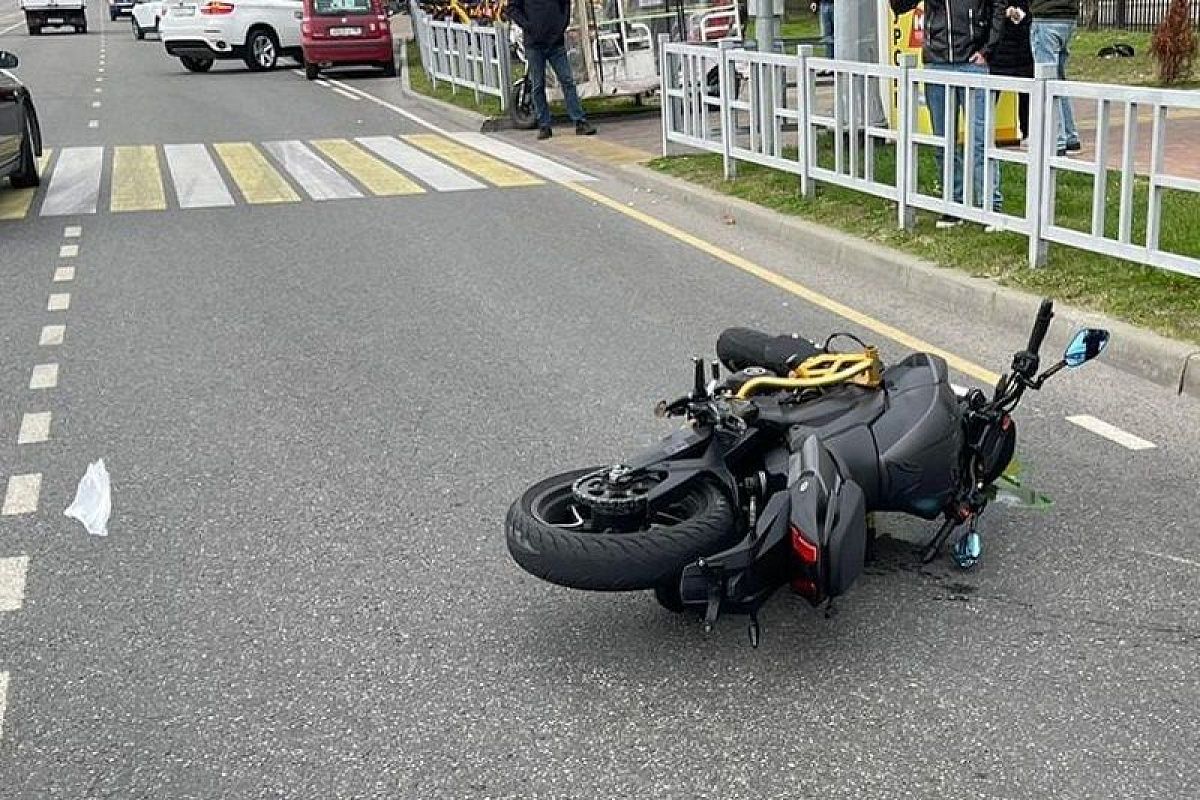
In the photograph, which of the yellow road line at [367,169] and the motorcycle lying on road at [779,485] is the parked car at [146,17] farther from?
the motorcycle lying on road at [779,485]

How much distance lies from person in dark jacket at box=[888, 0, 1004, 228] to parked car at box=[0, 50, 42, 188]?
7.18 metres

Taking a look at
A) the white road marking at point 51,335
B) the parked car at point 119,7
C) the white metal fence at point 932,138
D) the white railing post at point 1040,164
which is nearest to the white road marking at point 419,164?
the white metal fence at point 932,138

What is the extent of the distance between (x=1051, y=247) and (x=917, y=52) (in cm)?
351

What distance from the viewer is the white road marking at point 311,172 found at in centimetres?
1337

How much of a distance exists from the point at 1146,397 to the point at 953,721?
3072 millimetres

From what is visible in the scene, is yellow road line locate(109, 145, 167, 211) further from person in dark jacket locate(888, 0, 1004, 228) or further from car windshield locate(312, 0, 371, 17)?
car windshield locate(312, 0, 371, 17)

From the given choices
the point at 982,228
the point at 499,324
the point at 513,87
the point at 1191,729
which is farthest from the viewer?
the point at 513,87

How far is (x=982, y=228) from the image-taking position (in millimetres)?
9117

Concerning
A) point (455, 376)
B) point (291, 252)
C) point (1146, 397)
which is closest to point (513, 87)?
point (291, 252)

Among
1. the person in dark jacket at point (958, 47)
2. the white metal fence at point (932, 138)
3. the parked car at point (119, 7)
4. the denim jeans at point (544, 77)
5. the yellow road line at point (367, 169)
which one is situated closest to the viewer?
the white metal fence at point (932, 138)

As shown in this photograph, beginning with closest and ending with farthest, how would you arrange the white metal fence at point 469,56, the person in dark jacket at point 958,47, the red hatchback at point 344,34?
1. the person in dark jacket at point 958,47
2. the white metal fence at point 469,56
3. the red hatchback at point 344,34

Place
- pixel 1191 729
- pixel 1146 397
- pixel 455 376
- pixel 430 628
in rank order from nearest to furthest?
pixel 1191 729 < pixel 430 628 < pixel 1146 397 < pixel 455 376

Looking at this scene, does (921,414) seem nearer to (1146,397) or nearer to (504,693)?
(504,693)

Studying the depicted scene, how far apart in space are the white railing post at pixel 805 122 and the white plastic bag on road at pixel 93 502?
6.16 meters
